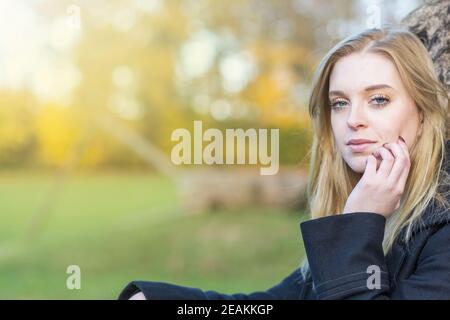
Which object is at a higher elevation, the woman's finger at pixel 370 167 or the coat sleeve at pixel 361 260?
the woman's finger at pixel 370 167

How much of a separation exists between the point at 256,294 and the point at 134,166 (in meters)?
13.9

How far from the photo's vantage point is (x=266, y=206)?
474 inches

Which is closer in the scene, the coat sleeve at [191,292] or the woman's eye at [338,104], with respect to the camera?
the woman's eye at [338,104]

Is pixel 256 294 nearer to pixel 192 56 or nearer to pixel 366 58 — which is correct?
pixel 366 58

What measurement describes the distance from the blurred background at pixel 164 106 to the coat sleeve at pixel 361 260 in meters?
8.51

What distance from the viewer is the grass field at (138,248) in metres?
9.28

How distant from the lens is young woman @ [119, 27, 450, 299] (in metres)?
1.65
